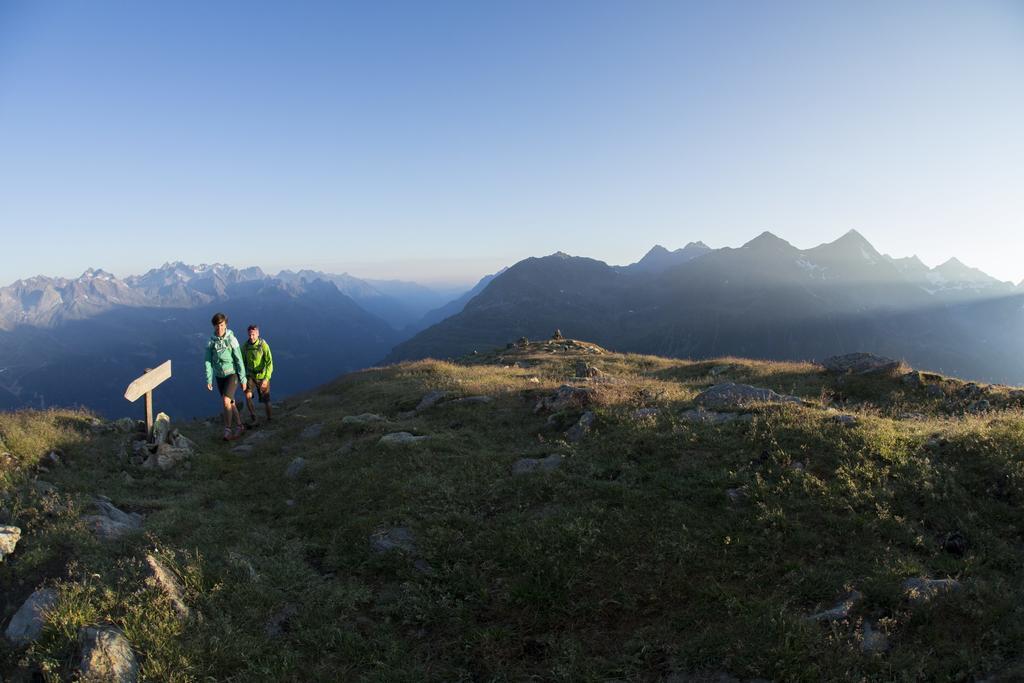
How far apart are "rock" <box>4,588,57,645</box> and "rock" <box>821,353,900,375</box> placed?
25013 millimetres

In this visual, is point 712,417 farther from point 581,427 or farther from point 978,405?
point 978,405

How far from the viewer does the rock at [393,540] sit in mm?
9258

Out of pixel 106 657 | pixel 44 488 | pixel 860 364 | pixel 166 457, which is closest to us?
pixel 106 657

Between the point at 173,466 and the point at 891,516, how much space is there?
18127mm

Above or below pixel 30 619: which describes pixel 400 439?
above

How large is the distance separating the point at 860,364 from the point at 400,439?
65.3ft

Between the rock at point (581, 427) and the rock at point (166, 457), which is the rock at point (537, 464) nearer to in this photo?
the rock at point (581, 427)

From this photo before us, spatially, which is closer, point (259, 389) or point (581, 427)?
point (581, 427)

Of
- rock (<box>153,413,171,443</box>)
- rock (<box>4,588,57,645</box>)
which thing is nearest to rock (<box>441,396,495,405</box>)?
rock (<box>153,413,171,443</box>)

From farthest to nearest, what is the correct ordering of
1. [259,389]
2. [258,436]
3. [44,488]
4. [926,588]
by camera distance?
[259,389] < [258,436] < [44,488] < [926,588]

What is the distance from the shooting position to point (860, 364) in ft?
69.4

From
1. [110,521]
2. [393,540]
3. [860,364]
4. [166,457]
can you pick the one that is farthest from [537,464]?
[860,364]

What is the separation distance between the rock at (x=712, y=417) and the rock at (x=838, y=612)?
19.4ft

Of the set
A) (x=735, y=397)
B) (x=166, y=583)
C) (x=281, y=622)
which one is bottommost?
(x=281, y=622)
